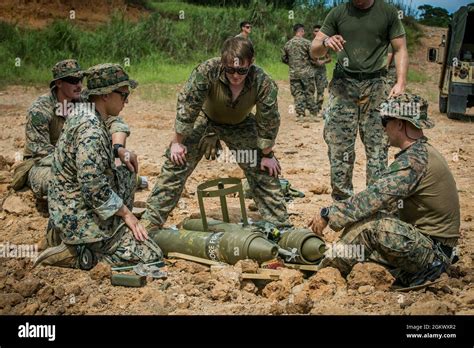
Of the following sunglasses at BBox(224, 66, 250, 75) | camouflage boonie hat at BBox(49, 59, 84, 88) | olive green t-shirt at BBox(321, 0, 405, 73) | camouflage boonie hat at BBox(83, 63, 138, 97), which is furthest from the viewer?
camouflage boonie hat at BBox(49, 59, 84, 88)

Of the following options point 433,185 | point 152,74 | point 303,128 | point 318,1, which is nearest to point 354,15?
point 433,185

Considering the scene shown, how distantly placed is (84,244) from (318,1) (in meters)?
21.2

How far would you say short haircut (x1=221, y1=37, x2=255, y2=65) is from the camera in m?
5.04

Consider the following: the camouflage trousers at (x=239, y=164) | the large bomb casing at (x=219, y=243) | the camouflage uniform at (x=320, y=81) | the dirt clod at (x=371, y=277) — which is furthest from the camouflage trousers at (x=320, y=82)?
the dirt clod at (x=371, y=277)

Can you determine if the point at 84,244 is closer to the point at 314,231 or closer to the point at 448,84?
the point at 314,231

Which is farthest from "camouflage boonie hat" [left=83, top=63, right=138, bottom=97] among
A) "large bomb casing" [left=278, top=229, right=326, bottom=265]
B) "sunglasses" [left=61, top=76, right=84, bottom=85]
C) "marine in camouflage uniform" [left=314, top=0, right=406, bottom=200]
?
"marine in camouflage uniform" [left=314, top=0, right=406, bottom=200]

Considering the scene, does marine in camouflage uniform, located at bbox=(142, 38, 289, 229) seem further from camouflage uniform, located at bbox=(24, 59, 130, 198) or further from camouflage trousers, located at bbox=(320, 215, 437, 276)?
camouflage trousers, located at bbox=(320, 215, 437, 276)

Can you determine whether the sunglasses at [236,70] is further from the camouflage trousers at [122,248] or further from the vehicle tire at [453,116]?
the vehicle tire at [453,116]

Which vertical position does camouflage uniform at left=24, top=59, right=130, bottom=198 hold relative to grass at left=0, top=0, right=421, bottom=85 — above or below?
below

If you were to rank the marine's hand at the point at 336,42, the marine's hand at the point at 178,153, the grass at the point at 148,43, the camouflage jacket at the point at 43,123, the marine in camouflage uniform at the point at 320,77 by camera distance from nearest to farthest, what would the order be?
1. the marine's hand at the point at 178,153
2. the marine's hand at the point at 336,42
3. the camouflage jacket at the point at 43,123
4. the marine in camouflage uniform at the point at 320,77
5. the grass at the point at 148,43

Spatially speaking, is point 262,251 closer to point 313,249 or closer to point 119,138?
point 313,249

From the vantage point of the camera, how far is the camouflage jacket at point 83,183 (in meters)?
4.70

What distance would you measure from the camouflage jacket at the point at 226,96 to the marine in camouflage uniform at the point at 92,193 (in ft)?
1.62

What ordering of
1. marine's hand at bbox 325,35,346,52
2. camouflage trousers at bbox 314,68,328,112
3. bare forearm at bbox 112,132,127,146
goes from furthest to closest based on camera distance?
1. camouflage trousers at bbox 314,68,328,112
2. bare forearm at bbox 112,132,127,146
3. marine's hand at bbox 325,35,346,52
